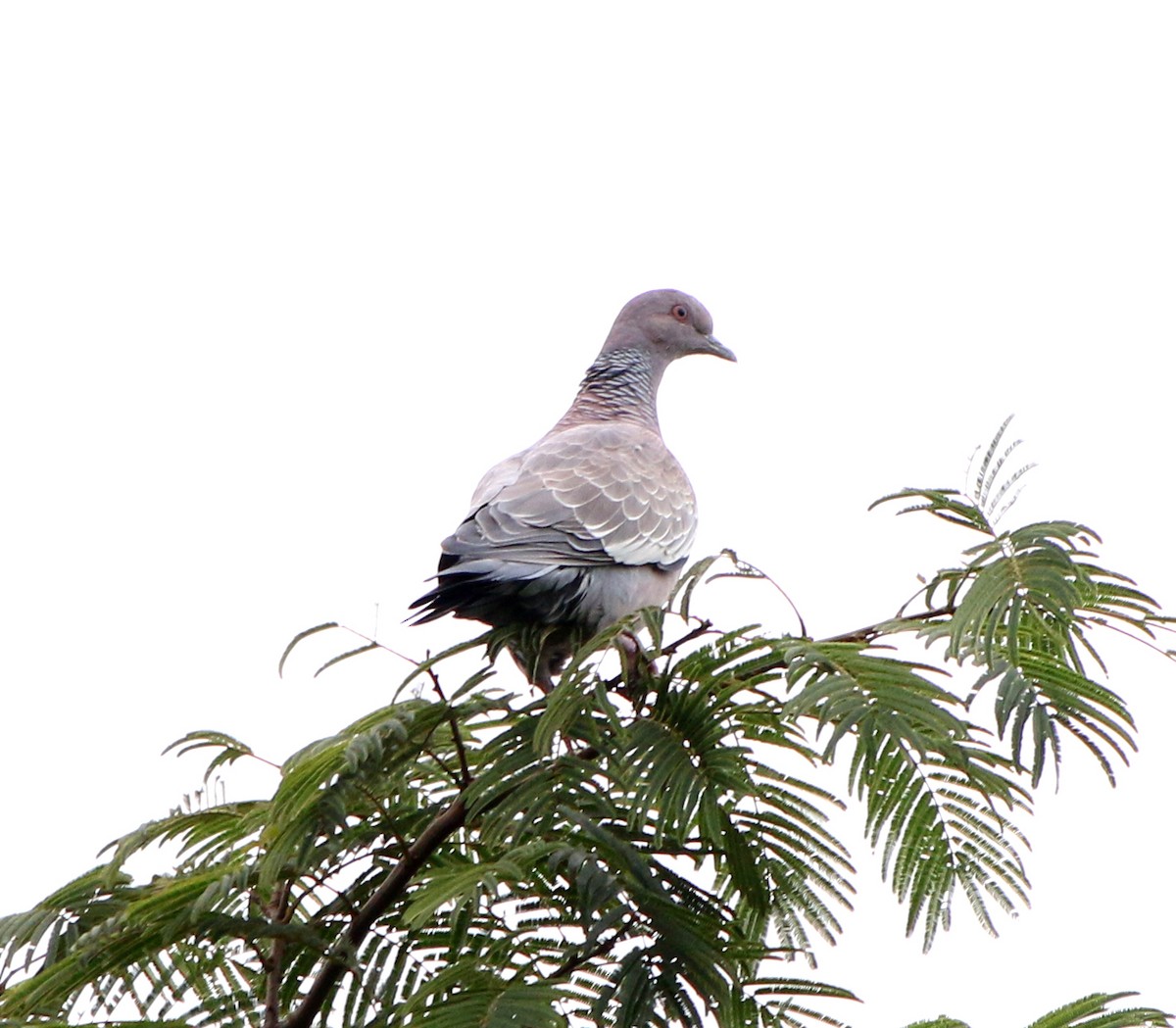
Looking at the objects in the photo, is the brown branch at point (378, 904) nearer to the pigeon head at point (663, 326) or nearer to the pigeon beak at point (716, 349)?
the pigeon head at point (663, 326)

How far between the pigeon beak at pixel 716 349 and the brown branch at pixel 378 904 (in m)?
5.59

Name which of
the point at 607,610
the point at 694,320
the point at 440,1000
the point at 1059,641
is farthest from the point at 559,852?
the point at 694,320

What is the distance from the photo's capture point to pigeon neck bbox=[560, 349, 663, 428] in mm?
7488

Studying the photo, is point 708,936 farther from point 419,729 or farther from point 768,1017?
point 419,729

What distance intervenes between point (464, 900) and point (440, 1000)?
0.74 feet

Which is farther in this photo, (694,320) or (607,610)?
(694,320)

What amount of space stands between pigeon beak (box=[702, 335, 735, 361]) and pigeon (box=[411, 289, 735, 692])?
1006mm

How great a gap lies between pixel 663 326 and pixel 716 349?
357 mm

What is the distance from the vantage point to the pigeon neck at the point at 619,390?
749cm

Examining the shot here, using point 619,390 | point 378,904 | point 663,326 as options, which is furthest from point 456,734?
point 663,326

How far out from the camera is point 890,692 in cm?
256

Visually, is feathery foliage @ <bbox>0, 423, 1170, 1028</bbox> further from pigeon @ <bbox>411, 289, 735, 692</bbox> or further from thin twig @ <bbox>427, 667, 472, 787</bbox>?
pigeon @ <bbox>411, 289, 735, 692</bbox>

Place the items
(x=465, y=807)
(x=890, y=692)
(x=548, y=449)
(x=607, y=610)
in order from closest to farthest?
(x=890, y=692)
(x=465, y=807)
(x=607, y=610)
(x=548, y=449)

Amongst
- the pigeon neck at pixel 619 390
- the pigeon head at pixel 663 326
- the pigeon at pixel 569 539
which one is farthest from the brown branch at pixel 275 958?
the pigeon head at pixel 663 326
